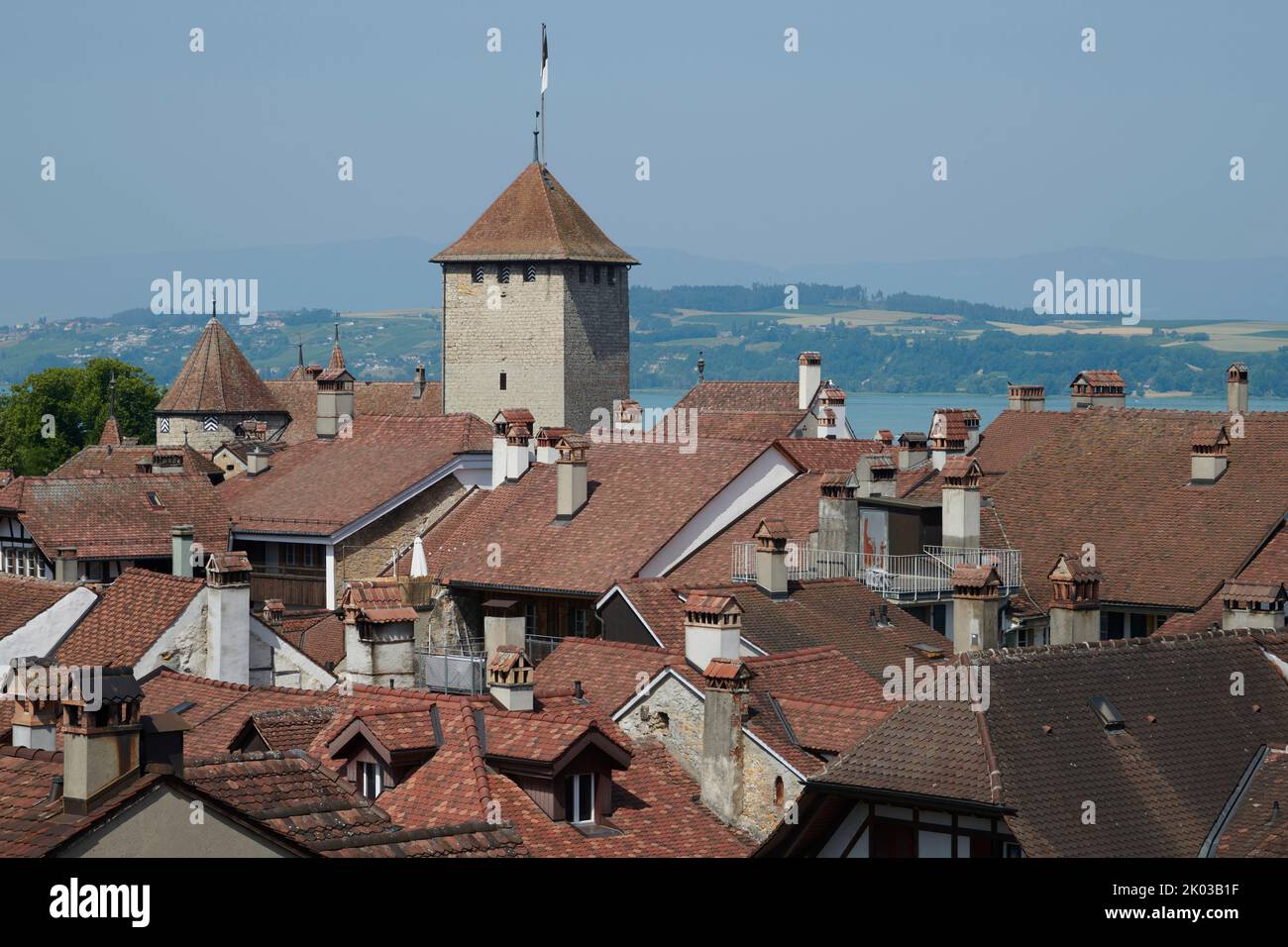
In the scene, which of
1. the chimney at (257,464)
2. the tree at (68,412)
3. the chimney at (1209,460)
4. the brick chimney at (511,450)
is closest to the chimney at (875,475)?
the chimney at (1209,460)

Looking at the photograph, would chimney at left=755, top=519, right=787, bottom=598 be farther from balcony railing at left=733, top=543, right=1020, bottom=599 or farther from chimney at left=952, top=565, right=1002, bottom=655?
chimney at left=952, top=565, right=1002, bottom=655

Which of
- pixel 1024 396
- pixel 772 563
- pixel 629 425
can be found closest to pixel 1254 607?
pixel 772 563

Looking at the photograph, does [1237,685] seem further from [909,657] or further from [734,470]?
[734,470]

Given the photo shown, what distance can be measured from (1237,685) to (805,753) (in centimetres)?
457

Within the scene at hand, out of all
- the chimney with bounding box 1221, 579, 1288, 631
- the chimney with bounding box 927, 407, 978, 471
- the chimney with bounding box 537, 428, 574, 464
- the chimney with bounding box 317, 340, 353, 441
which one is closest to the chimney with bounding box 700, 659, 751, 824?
the chimney with bounding box 1221, 579, 1288, 631

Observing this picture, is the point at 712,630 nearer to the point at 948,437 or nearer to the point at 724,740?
the point at 724,740

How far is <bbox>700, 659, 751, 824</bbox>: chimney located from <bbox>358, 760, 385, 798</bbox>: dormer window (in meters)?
3.82

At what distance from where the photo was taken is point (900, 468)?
50000 millimetres

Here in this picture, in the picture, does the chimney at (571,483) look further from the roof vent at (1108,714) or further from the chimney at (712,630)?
the roof vent at (1108,714)

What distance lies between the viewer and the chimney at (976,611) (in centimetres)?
3084

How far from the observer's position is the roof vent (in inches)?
893

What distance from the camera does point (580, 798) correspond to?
23594 millimetres

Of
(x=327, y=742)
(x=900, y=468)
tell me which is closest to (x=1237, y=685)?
(x=327, y=742)

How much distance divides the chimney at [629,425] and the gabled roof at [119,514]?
362 inches
